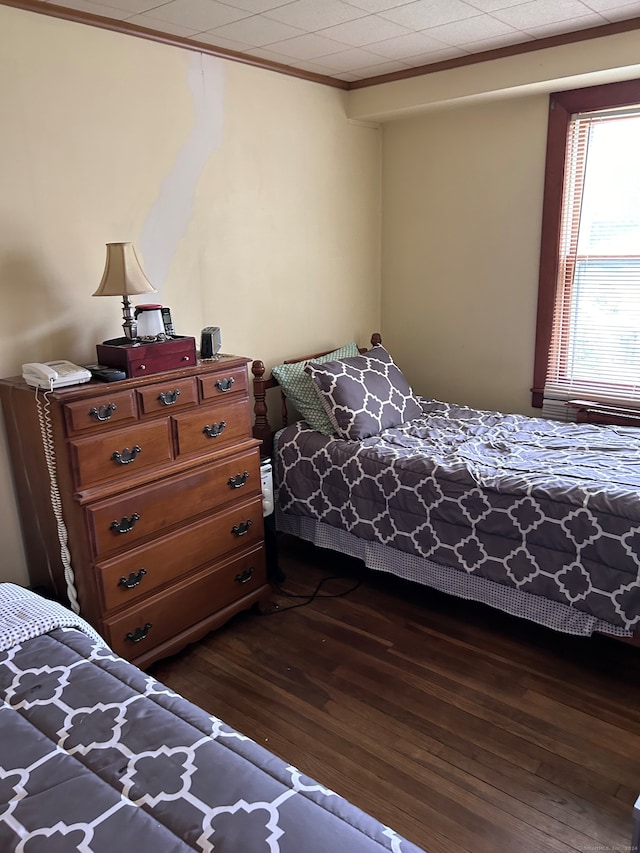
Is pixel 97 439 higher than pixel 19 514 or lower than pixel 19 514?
higher

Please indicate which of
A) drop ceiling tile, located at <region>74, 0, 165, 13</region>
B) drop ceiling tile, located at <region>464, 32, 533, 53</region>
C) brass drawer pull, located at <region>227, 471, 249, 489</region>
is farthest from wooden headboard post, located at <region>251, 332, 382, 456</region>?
drop ceiling tile, located at <region>464, 32, 533, 53</region>

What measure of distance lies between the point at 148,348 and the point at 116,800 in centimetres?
151

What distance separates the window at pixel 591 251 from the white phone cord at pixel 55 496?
2515 millimetres

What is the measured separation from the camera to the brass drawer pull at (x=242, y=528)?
2.64 metres

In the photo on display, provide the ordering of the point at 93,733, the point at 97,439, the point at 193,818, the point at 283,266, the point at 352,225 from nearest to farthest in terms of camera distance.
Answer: the point at 193,818 → the point at 93,733 → the point at 97,439 → the point at 283,266 → the point at 352,225

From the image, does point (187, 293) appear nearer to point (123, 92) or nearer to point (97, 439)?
point (123, 92)

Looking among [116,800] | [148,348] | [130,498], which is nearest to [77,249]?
[148,348]

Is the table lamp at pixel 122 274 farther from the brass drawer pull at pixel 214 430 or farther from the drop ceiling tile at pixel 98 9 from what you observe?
the drop ceiling tile at pixel 98 9

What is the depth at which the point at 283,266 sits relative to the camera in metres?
3.37

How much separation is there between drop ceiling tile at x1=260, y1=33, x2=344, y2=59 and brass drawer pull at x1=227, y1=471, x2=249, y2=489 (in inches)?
71.5

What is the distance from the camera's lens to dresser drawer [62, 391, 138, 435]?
204 centimetres

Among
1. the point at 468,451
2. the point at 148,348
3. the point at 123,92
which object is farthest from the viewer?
the point at 468,451

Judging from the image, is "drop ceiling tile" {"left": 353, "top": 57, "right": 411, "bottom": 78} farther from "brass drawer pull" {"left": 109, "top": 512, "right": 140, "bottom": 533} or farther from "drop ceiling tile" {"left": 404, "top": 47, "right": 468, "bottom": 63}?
"brass drawer pull" {"left": 109, "top": 512, "right": 140, "bottom": 533}

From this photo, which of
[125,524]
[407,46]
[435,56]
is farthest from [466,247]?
[125,524]
